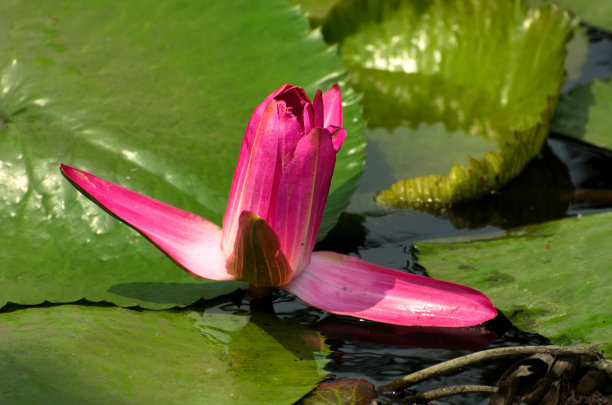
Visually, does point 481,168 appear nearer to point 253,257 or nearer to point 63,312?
point 253,257

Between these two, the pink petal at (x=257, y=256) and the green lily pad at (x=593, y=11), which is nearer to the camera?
the pink petal at (x=257, y=256)

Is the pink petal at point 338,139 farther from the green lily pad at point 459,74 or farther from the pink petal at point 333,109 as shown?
the green lily pad at point 459,74

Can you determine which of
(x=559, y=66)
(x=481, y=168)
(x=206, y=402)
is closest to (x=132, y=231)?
(x=206, y=402)

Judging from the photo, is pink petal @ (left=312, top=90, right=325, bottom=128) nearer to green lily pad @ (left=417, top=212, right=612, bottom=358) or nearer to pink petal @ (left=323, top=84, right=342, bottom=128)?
pink petal @ (left=323, top=84, right=342, bottom=128)

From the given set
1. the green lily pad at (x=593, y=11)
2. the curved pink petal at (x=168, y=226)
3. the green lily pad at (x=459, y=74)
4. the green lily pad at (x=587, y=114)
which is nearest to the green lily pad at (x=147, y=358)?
the curved pink petal at (x=168, y=226)

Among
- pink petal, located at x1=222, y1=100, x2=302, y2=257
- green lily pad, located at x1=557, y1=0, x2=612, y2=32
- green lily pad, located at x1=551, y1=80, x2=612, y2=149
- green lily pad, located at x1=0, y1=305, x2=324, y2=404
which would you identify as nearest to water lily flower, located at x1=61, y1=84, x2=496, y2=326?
pink petal, located at x1=222, y1=100, x2=302, y2=257

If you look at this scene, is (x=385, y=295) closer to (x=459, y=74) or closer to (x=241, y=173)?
(x=241, y=173)

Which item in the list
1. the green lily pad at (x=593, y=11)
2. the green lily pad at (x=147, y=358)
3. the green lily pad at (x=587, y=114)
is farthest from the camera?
the green lily pad at (x=593, y=11)
